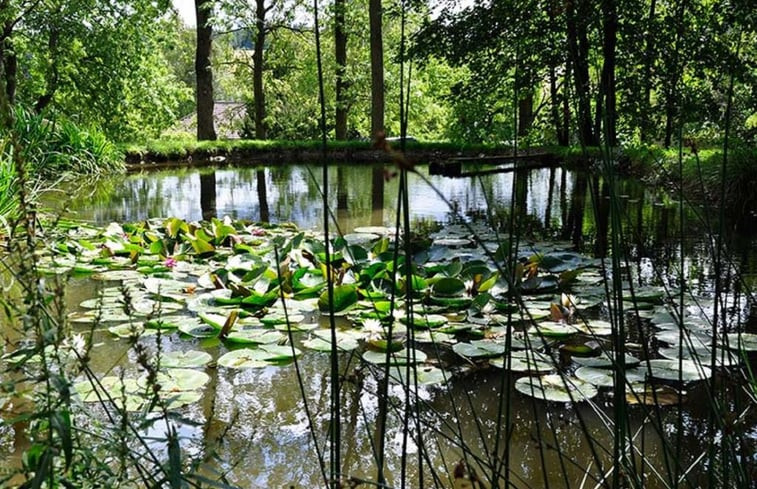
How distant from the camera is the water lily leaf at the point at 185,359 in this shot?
1.73 m

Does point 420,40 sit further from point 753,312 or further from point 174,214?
point 753,312

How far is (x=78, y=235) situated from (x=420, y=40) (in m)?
4.78

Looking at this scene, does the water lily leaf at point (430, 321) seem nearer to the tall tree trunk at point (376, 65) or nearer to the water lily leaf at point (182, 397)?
the water lily leaf at point (182, 397)

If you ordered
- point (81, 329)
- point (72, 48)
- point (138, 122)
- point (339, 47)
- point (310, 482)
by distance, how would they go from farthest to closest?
point (339, 47) < point (138, 122) < point (72, 48) < point (81, 329) < point (310, 482)

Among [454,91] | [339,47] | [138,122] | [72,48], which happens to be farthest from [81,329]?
[339,47]

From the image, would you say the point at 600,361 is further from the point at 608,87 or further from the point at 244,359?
the point at 244,359

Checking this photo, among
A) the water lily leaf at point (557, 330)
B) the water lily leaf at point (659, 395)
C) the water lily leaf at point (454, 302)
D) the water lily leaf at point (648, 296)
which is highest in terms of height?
the water lily leaf at point (648, 296)

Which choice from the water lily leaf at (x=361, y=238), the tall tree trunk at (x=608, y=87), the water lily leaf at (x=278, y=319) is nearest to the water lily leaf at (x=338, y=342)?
the water lily leaf at (x=278, y=319)

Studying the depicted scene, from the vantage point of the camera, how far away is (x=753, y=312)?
2.20 m

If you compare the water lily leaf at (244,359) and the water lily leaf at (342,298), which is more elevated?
the water lily leaf at (342,298)

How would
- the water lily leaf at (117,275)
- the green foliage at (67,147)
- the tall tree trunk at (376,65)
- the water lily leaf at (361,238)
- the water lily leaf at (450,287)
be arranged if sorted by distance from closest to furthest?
the water lily leaf at (450,287) → the water lily leaf at (117,275) → the water lily leaf at (361,238) → the green foliage at (67,147) → the tall tree trunk at (376,65)

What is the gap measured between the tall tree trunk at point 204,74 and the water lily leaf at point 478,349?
11227 mm

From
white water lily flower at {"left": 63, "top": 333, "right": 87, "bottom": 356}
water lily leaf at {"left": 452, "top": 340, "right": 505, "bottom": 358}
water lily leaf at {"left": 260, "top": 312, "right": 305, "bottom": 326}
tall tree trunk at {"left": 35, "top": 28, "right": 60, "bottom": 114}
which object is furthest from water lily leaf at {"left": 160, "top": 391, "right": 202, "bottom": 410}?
tall tree trunk at {"left": 35, "top": 28, "right": 60, "bottom": 114}

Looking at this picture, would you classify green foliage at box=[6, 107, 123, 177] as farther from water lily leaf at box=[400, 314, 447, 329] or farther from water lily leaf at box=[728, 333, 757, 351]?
water lily leaf at box=[728, 333, 757, 351]
